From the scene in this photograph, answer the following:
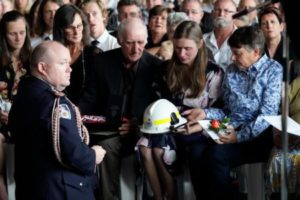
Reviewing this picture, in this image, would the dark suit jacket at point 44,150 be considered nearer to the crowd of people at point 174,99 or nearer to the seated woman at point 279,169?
the crowd of people at point 174,99

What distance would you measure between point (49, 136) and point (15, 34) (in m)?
2.21

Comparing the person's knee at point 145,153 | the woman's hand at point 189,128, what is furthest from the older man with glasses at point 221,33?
the person's knee at point 145,153

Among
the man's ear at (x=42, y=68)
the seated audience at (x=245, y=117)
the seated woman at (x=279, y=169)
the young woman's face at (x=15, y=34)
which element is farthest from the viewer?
the young woman's face at (x=15, y=34)

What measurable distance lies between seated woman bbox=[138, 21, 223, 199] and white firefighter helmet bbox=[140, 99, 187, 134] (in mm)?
116

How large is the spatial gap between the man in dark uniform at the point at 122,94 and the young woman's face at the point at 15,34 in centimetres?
84

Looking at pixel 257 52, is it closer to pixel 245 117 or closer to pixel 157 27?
pixel 245 117

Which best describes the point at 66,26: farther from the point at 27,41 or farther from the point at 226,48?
the point at 226,48

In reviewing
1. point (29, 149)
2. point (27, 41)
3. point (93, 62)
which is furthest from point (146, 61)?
point (29, 149)

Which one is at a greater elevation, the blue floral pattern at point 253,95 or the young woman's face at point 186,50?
the young woman's face at point 186,50

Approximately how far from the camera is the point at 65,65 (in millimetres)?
3863

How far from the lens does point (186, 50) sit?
4.92 m

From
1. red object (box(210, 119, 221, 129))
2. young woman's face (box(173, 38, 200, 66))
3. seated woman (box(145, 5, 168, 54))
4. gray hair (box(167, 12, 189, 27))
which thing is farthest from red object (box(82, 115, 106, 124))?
seated woman (box(145, 5, 168, 54))

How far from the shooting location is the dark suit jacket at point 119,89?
5.04 metres

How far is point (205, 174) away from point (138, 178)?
0.61 meters
